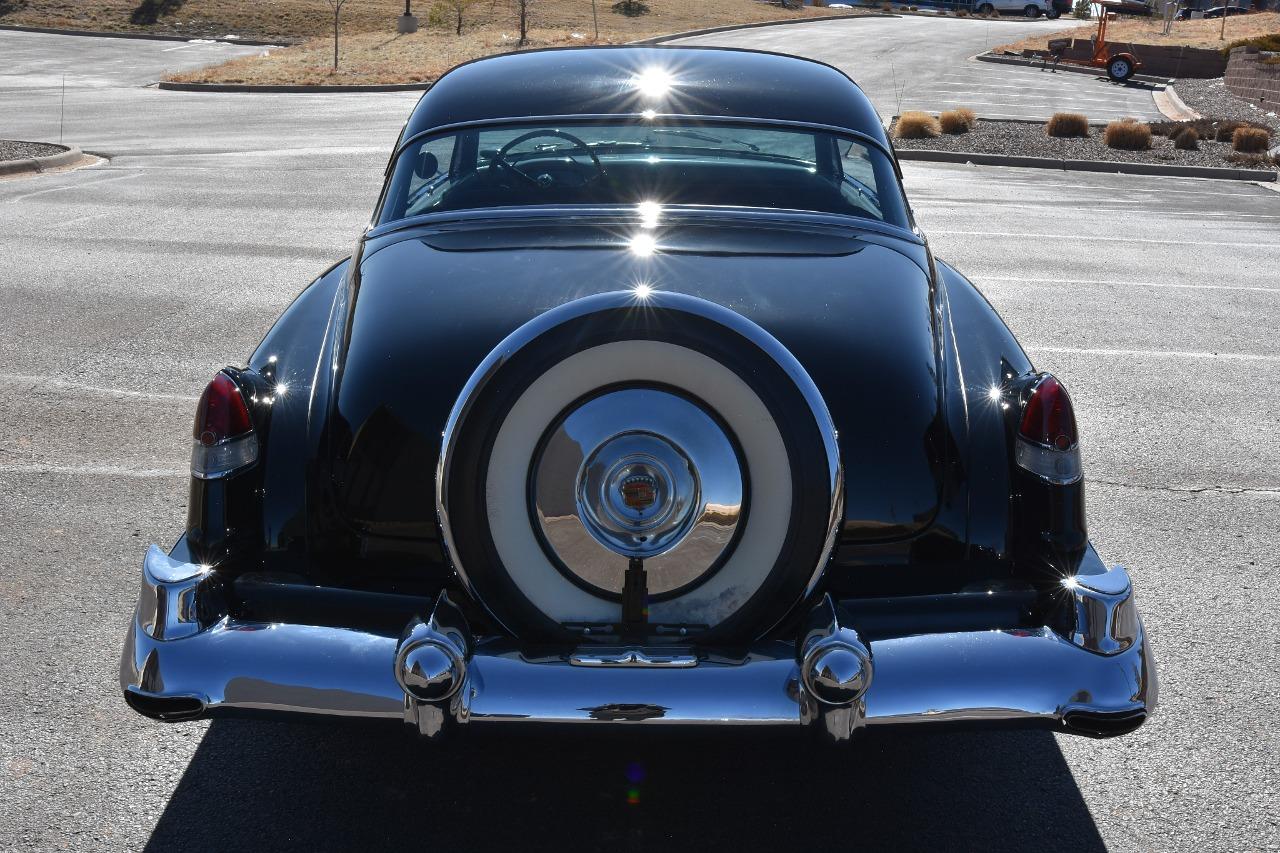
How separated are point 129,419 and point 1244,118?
25.2 meters

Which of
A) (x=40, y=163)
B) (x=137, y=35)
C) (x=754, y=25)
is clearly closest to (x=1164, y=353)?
(x=40, y=163)

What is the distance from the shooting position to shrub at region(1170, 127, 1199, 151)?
2027 cm

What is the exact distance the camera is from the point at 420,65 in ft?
104

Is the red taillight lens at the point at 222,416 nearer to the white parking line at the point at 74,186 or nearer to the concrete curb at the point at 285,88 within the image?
the white parking line at the point at 74,186

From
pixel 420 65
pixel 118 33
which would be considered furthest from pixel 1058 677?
pixel 118 33

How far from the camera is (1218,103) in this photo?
29562 millimetres

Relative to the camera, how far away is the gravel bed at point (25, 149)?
15.4m

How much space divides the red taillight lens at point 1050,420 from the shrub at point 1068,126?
19.9m

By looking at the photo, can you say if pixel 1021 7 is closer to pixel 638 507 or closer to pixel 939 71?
pixel 939 71

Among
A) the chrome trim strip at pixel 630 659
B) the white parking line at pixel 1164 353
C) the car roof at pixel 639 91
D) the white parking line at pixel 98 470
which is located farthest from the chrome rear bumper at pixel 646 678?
the white parking line at pixel 1164 353

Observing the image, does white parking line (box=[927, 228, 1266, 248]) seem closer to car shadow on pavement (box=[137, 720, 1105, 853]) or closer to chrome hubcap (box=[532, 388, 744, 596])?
car shadow on pavement (box=[137, 720, 1105, 853])

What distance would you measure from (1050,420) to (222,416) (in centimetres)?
197

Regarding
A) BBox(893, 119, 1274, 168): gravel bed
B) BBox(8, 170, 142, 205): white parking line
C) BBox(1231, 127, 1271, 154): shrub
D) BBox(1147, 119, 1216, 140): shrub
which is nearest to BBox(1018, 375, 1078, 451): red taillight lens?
BBox(8, 170, 142, 205): white parking line

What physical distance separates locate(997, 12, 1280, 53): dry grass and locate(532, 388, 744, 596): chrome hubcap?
44.5m
